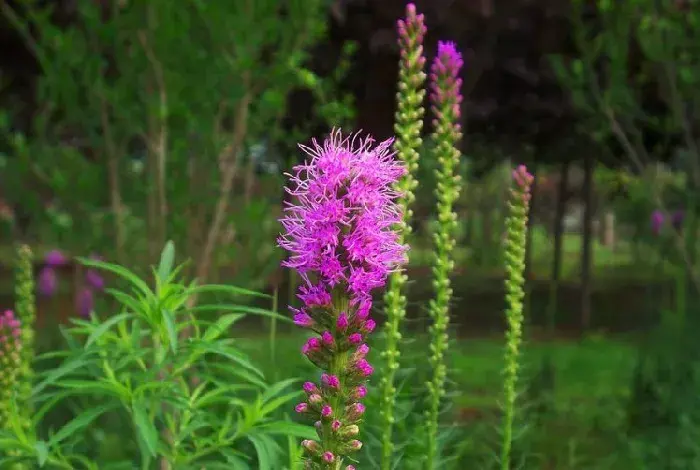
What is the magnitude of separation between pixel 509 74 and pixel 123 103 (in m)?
6.56

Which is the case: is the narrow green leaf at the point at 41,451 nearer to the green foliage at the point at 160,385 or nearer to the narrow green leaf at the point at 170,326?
the green foliage at the point at 160,385

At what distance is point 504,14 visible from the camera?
11359mm

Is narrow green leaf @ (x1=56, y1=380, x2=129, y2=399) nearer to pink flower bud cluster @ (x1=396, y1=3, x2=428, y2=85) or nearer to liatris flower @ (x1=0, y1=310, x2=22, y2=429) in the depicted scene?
liatris flower @ (x1=0, y1=310, x2=22, y2=429)

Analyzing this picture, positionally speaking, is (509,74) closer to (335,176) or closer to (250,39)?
(250,39)

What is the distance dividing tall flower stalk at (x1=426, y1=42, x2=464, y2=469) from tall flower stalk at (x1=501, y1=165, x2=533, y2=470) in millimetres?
226

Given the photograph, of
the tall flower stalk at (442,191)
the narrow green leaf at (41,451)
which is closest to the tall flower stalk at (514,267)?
the tall flower stalk at (442,191)

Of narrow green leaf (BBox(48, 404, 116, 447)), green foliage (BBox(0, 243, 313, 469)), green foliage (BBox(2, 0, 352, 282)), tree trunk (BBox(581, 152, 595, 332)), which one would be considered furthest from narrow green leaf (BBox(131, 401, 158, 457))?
tree trunk (BBox(581, 152, 595, 332))

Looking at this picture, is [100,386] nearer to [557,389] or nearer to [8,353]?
[8,353]

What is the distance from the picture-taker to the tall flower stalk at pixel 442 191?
4148mm

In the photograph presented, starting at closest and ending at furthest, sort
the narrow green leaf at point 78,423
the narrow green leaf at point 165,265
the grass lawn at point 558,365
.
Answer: the narrow green leaf at point 78,423 → the narrow green leaf at point 165,265 → the grass lawn at point 558,365

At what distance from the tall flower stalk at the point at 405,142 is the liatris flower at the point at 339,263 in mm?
1063

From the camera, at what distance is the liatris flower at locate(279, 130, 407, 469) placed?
2.62 m

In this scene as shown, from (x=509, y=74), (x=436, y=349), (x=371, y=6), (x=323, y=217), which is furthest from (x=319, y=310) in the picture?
(x=509, y=74)

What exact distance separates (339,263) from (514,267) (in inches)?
74.1
